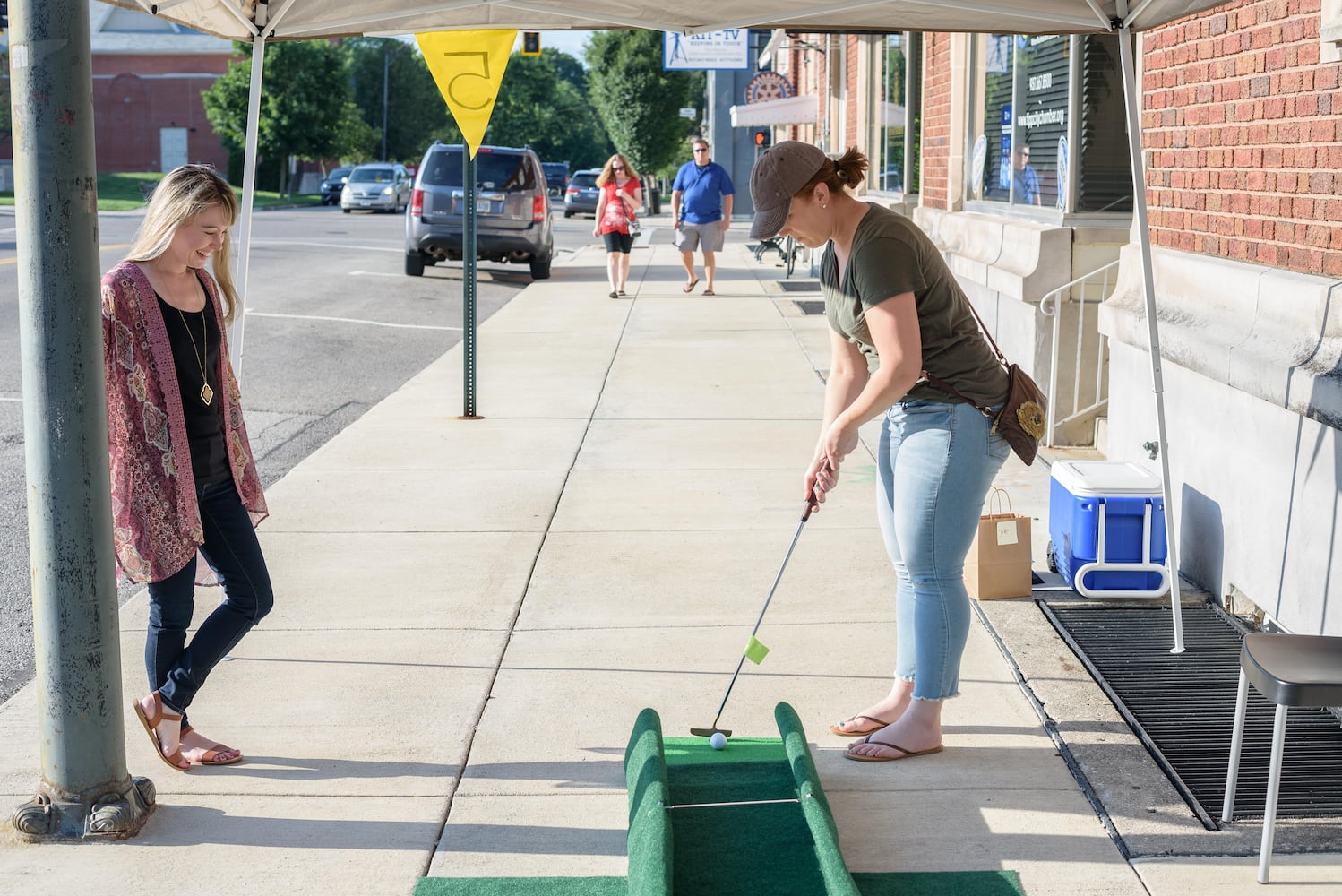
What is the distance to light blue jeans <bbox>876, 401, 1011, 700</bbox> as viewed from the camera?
417cm

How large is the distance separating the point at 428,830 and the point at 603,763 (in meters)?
0.64

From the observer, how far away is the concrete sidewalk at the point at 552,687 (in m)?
3.79

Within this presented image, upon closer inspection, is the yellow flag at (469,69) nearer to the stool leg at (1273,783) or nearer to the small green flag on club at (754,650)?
the small green flag on club at (754,650)

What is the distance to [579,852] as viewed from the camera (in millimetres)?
3809

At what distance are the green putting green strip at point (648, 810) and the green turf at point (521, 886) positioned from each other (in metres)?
0.11

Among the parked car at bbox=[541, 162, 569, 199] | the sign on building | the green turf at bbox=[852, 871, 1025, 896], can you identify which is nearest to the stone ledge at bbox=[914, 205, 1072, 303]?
the green turf at bbox=[852, 871, 1025, 896]

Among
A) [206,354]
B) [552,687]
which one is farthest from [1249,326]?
[206,354]

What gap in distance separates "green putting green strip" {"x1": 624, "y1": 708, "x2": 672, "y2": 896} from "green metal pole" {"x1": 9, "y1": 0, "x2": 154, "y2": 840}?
52.4 inches

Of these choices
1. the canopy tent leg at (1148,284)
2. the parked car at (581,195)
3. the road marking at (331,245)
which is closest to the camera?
the canopy tent leg at (1148,284)

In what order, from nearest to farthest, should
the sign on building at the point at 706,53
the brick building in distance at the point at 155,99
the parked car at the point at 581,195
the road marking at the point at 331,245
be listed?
1. the road marking at the point at 331,245
2. the sign on building at the point at 706,53
3. the parked car at the point at 581,195
4. the brick building in distance at the point at 155,99

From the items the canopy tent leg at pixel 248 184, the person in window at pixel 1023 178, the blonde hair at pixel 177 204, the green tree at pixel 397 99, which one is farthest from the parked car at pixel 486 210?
the green tree at pixel 397 99

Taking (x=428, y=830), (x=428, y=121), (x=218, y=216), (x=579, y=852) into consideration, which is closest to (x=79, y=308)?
(x=218, y=216)

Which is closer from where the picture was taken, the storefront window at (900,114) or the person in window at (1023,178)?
the person in window at (1023,178)

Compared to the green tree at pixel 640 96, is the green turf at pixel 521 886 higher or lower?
lower
